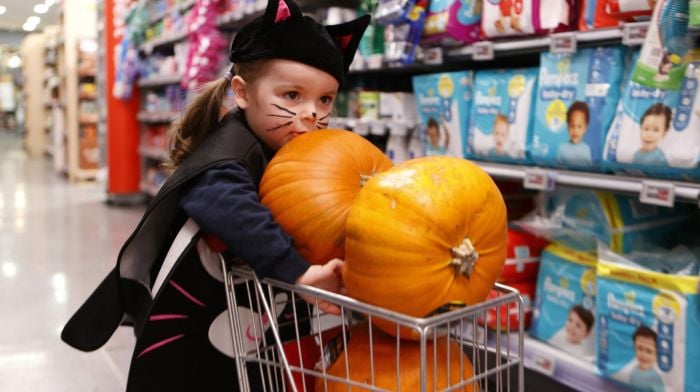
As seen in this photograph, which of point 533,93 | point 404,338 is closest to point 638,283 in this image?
point 533,93

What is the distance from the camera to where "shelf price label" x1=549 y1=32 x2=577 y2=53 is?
1.97 m

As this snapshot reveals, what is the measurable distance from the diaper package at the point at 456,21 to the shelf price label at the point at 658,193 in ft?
2.95

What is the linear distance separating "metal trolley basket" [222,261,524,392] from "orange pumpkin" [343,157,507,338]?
0.04 meters

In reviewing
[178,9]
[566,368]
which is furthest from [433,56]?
[178,9]

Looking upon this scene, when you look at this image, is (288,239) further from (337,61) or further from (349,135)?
(337,61)

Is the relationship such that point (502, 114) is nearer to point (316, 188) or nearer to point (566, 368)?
point (566, 368)

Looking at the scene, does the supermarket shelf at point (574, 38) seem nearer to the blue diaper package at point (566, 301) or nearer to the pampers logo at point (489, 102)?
the pampers logo at point (489, 102)

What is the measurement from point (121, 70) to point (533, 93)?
506 cm

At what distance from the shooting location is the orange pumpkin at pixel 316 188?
110 cm

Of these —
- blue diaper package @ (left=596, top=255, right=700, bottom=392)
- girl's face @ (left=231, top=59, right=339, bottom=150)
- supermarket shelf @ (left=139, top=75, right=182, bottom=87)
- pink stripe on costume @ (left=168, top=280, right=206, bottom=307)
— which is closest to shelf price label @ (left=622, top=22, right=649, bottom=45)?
blue diaper package @ (left=596, top=255, right=700, bottom=392)

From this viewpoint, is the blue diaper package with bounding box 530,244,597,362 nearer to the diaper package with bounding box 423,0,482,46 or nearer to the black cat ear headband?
Answer: the diaper package with bounding box 423,0,482,46

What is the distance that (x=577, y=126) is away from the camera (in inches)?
78.6

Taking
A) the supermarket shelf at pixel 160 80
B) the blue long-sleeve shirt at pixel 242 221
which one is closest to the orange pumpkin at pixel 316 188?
the blue long-sleeve shirt at pixel 242 221

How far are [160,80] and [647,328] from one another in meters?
4.79
